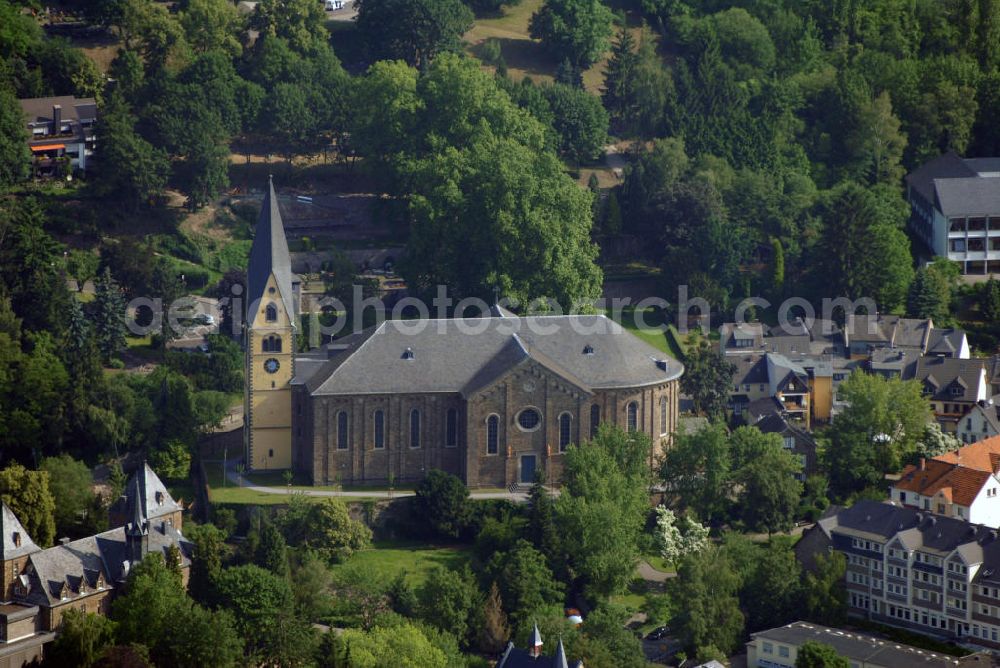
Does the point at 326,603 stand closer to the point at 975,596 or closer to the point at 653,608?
the point at 653,608

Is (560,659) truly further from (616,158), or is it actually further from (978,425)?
(616,158)

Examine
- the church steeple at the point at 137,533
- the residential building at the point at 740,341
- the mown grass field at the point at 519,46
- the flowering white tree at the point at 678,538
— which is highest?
the mown grass field at the point at 519,46

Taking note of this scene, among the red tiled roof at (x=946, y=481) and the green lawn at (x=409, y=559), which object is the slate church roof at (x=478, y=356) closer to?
the green lawn at (x=409, y=559)

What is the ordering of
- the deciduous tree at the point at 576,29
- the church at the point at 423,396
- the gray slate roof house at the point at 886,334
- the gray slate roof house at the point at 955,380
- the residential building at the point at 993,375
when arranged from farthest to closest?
the deciduous tree at the point at 576,29, the gray slate roof house at the point at 886,334, the residential building at the point at 993,375, the gray slate roof house at the point at 955,380, the church at the point at 423,396

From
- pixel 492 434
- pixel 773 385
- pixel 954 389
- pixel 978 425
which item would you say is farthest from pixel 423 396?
pixel 954 389

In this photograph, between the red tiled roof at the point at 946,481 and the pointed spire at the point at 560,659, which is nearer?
the pointed spire at the point at 560,659

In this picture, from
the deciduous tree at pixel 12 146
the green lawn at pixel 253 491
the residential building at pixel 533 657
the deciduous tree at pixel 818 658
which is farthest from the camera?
the deciduous tree at pixel 12 146

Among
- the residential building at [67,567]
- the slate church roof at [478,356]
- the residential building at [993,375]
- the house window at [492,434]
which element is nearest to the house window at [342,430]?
the slate church roof at [478,356]
